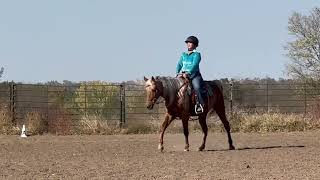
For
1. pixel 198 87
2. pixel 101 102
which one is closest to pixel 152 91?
pixel 198 87

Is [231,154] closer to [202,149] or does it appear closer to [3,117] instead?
[202,149]

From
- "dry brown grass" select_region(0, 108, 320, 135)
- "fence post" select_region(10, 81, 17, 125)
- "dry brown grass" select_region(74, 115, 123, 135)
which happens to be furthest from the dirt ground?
"fence post" select_region(10, 81, 17, 125)

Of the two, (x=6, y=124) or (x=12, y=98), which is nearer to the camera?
(x=6, y=124)

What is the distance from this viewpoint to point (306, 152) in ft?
42.5

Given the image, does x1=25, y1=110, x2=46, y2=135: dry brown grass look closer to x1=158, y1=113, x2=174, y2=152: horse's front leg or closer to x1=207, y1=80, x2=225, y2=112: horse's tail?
x1=207, y1=80, x2=225, y2=112: horse's tail

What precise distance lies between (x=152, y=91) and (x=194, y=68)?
1.18 metres

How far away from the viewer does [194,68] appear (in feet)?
45.3

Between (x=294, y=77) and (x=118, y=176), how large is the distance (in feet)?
82.5

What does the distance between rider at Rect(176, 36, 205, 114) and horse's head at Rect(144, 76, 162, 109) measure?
828mm

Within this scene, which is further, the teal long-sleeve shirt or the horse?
the teal long-sleeve shirt

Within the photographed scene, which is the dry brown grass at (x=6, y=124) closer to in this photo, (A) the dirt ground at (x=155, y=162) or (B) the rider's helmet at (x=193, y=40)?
(A) the dirt ground at (x=155, y=162)

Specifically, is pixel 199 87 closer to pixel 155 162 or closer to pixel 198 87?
pixel 198 87

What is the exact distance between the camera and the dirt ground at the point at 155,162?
9.36 m

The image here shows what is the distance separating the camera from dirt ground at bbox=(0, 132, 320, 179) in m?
9.36
